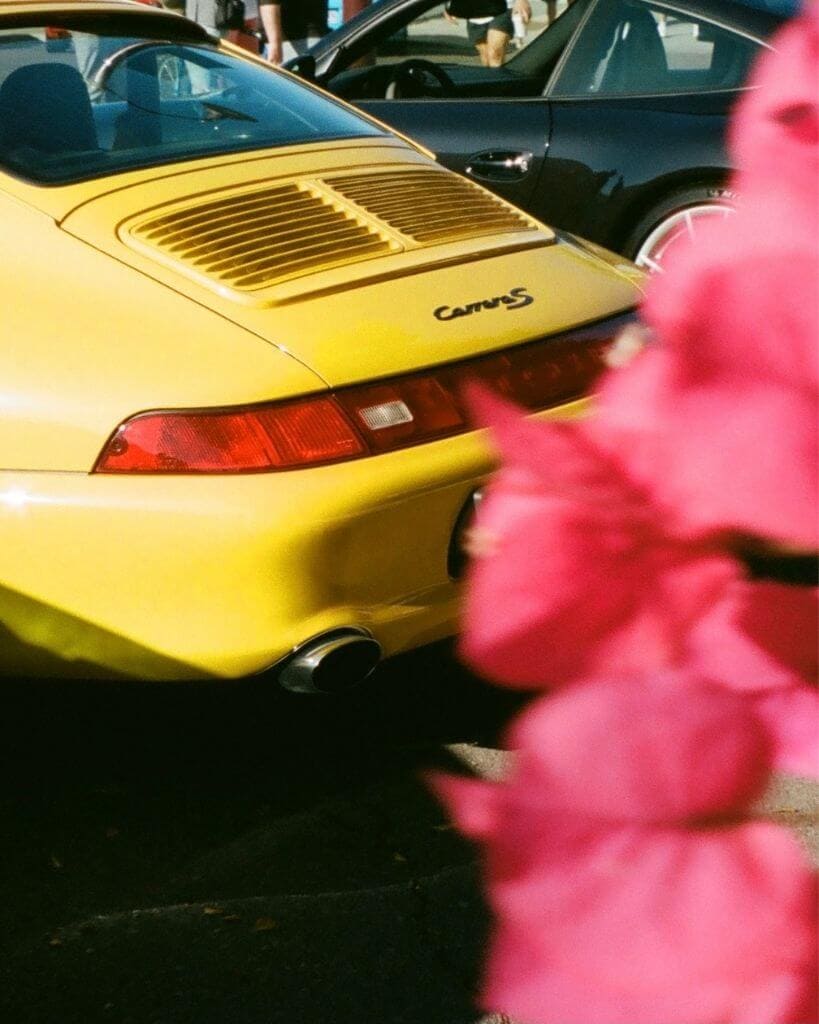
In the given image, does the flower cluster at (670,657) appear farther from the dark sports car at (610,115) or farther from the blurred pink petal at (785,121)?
the dark sports car at (610,115)

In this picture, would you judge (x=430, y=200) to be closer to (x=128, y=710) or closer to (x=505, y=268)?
(x=505, y=268)

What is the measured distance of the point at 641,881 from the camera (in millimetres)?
363

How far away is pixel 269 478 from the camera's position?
2.65m

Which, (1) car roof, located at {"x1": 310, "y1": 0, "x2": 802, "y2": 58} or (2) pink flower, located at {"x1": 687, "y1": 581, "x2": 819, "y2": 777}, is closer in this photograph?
(2) pink flower, located at {"x1": 687, "y1": 581, "x2": 819, "y2": 777}

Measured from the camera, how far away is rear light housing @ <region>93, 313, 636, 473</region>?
2.63 m

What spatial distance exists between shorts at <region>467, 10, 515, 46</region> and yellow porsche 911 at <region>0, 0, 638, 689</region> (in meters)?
3.65

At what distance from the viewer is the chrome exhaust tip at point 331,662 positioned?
2.72m

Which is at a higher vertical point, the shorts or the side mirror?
the side mirror

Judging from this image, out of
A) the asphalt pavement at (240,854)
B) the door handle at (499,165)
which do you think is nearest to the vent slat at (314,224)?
the asphalt pavement at (240,854)

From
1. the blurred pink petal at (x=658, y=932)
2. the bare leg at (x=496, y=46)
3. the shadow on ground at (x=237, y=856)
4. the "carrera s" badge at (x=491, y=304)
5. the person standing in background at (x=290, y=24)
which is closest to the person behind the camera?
the blurred pink petal at (x=658, y=932)

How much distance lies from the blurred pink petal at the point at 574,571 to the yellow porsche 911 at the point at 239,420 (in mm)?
2213

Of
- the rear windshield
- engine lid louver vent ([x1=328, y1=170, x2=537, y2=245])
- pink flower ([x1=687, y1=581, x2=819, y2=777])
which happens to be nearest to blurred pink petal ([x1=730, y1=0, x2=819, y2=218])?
pink flower ([x1=687, y1=581, x2=819, y2=777])

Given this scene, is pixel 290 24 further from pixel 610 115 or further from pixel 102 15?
pixel 102 15

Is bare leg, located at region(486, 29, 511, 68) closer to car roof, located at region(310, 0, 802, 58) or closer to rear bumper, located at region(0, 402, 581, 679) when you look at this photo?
car roof, located at region(310, 0, 802, 58)
